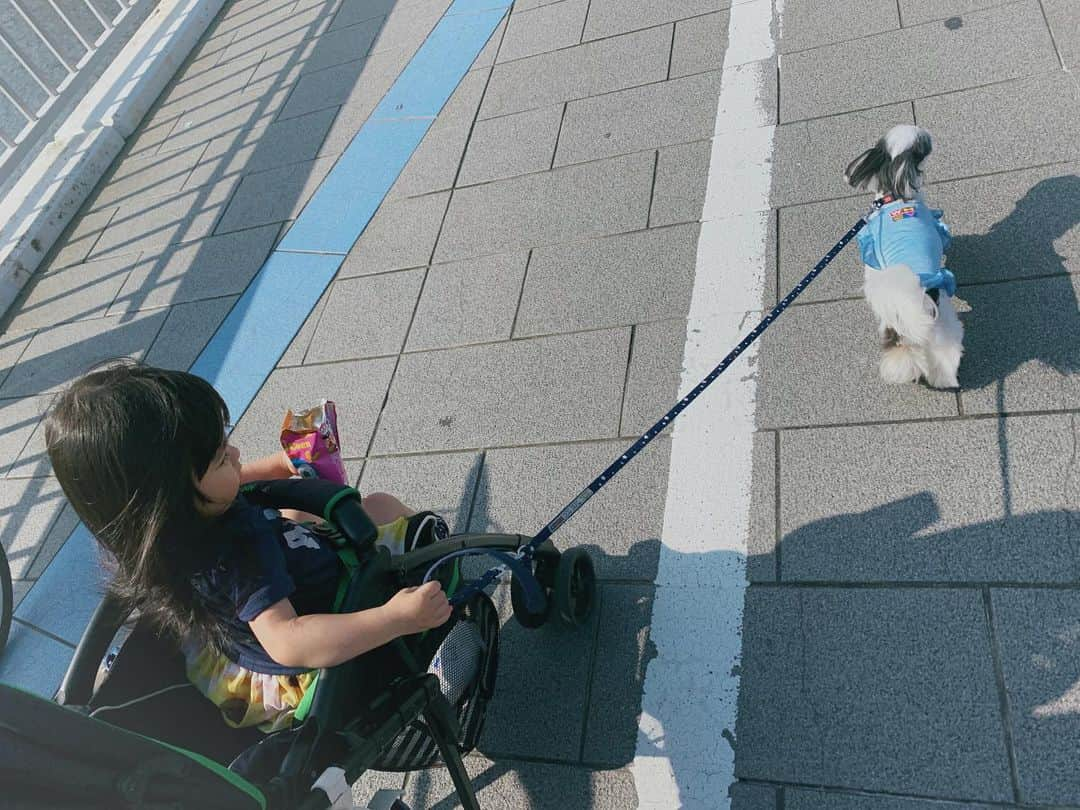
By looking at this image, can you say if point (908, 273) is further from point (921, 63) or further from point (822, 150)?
point (921, 63)

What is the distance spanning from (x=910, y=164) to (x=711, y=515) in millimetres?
1378

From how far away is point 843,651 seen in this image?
6.84 feet

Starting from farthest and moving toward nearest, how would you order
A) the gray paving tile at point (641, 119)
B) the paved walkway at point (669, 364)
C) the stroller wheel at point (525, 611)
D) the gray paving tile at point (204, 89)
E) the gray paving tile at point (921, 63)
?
the gray paving tile at point (204, 89) < the gray paving tile at point (641, 119) < the gray paving tile at point (921, 63) < the stroller wheel at point (525, 611) < the paved walkway at point (669, 364)

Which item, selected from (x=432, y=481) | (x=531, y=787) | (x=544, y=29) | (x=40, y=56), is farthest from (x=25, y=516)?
(x=40, y=56)

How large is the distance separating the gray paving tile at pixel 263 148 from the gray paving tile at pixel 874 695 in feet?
14.8

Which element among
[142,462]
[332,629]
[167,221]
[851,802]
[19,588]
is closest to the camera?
[142,462]

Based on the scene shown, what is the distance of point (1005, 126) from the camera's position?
324cm

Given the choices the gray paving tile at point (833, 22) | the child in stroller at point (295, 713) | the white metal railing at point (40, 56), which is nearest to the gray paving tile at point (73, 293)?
the white metal railing at point (40, 56)

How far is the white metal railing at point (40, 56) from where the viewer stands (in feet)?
19.0

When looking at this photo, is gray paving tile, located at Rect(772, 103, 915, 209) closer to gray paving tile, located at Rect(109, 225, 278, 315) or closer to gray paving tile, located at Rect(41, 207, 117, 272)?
gray paving tile, located at Rect(109, 225, 278, 315)

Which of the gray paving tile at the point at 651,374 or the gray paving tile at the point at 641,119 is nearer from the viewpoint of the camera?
the gray paving tile at the point at 651,374

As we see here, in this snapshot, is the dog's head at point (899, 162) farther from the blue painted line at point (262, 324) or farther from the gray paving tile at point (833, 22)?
the blue painted line at point (262, 324)

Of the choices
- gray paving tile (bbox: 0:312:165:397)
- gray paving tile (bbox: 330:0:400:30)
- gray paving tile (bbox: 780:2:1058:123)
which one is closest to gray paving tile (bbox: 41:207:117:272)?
gray paving tile (bbox: 0:312:165:397)

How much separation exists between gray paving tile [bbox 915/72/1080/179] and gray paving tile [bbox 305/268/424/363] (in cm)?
242
